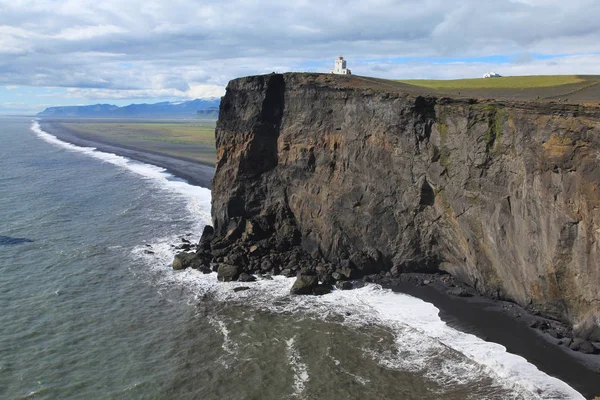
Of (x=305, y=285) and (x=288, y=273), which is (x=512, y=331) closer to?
(x=305, y=285)

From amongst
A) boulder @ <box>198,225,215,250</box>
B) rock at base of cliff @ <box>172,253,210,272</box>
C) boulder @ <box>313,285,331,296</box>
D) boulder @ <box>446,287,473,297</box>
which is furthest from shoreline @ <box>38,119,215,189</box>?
boulder @ <box>446,287,473,297</box>

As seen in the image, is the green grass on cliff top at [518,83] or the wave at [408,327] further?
the green grass on cliff top at [518,83]

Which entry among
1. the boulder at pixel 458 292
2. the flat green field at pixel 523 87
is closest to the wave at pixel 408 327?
the boulder at pixel 458 292

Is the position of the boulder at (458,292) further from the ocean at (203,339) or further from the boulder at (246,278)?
the boulder at (246,278)

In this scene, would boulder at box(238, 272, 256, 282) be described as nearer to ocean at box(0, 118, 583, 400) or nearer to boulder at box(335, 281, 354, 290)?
ocean at box(0, 118, 583, 400)

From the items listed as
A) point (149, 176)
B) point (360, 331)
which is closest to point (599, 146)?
point (360, 331)

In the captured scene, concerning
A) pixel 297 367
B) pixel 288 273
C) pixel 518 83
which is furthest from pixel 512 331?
pixel 518 83
